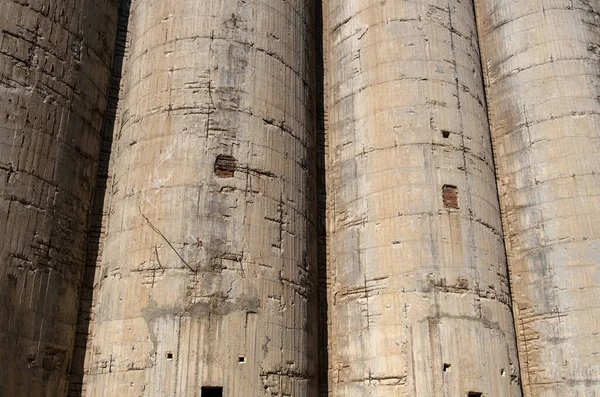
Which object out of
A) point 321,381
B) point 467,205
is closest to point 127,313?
point 321,381

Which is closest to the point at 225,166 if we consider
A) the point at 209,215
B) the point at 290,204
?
the point at 209,215

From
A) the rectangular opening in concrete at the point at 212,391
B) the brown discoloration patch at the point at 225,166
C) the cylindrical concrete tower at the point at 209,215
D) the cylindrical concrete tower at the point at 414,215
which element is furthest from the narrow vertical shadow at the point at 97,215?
the cylindrical concrete tower at the point at 414,215

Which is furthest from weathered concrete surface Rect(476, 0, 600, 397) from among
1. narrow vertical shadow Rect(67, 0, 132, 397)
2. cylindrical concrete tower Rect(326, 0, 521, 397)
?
narrow vertical shadow Rect(67, 0, 132, 397)

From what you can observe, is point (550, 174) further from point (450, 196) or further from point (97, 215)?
point (97, 215)

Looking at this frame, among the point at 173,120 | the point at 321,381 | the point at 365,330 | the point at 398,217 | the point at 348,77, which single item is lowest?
the point at 321,381

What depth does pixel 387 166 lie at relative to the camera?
1429 cm

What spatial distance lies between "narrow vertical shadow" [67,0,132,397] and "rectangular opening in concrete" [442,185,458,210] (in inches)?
286

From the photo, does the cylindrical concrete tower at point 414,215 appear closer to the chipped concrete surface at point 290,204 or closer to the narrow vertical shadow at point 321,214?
the chipped concrete surface at point 290,204

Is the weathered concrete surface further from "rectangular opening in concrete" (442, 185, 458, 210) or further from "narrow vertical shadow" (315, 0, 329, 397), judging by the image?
"narrow vertical shadow" (315, 0, 329, 397)

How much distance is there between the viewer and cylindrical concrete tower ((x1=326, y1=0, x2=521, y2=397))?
41.9 ft

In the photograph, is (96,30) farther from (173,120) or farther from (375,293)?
(375,293)

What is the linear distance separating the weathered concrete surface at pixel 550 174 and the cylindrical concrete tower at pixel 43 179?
9.72 m

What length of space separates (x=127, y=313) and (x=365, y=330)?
15.3 ft

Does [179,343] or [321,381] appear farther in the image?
[321,381]
